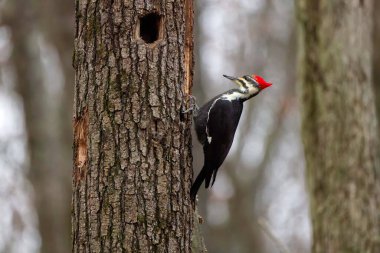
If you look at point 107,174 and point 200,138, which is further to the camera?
point 200,138

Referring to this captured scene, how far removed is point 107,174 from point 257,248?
38.3 ft

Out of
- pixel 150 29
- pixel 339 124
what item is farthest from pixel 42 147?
pixel 150 29

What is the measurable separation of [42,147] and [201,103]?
210cm

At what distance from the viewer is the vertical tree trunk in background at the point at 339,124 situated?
5.08 metres

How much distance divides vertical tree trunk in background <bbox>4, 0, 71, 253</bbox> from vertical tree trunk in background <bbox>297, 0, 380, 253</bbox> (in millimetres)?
4662

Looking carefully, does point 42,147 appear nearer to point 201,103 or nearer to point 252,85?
point 201,103

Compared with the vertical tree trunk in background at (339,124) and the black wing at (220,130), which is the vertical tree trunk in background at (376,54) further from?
the black wing at (220,130)

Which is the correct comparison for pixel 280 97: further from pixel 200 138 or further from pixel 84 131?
pixel 84 131

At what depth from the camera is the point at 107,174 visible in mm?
3850

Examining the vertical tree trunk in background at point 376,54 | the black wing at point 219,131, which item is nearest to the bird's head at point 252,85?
the black wing at point 219,131

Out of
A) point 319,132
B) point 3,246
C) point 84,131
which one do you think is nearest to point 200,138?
point 319,132

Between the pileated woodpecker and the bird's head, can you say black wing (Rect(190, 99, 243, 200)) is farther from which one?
the bird's head

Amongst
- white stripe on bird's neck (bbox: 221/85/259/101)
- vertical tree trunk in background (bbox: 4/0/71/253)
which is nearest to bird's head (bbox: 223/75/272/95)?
white stripe on bird's neck (bbox: 221/85/259/101)

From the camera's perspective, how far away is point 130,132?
12.7 ft
